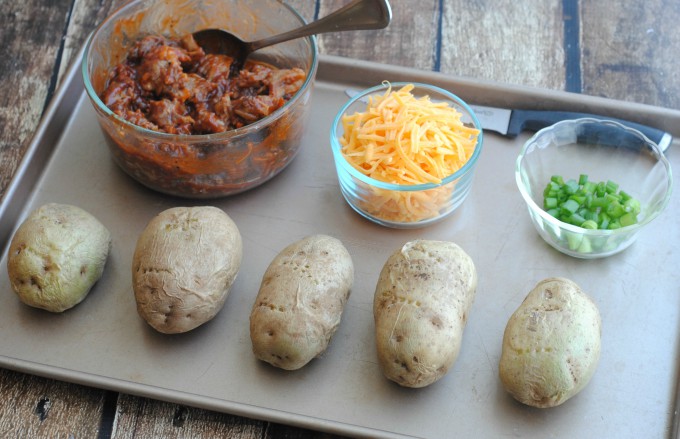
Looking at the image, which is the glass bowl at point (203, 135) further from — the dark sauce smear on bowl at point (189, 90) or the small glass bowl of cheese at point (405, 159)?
the small glass bowl of cheese at point (405, 159)

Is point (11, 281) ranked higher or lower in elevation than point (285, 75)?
lower

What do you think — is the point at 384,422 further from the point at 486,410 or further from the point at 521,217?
the point at 521,217

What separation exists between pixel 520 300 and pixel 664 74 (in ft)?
3.36

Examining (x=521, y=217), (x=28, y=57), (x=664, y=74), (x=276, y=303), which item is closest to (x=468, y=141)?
(x=521, y=217)

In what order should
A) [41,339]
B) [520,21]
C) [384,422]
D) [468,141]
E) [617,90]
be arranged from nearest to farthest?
[384,422], [41,339], [468,141], [617,90], [520,21]

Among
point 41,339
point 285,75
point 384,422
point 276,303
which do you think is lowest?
point 41,339

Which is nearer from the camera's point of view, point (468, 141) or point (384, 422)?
point (384, 422)

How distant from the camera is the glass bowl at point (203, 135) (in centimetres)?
196

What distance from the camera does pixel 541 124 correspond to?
221 cm

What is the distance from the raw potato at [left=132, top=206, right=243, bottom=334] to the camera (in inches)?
68.7

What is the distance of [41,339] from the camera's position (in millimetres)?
1833

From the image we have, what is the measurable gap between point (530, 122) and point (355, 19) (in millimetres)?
547

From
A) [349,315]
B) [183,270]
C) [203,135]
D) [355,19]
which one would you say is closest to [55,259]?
[183,270]

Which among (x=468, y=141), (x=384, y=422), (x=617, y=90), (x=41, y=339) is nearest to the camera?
(x=384, y=422)
